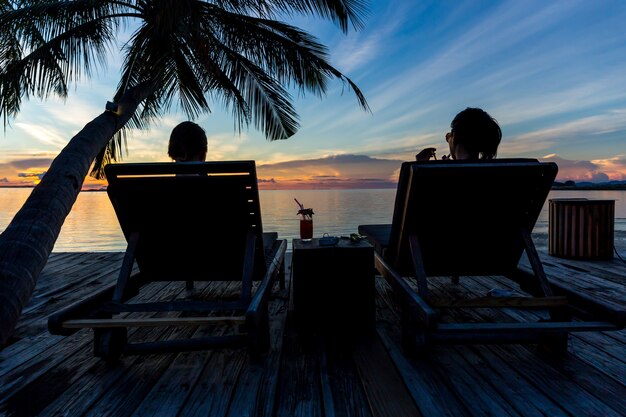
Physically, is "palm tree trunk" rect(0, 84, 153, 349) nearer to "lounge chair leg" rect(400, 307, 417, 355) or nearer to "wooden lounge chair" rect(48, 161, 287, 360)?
"wooden lounge chair" rect(48, 161, 287, 360)

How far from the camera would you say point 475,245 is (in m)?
2.26

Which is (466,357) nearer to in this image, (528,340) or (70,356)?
(528,340)

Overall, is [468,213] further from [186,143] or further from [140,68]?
[140,68]

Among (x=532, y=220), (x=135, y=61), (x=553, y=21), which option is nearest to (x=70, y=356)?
(x=532, y=220)

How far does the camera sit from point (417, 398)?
4.95 ft

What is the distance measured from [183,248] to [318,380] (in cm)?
121

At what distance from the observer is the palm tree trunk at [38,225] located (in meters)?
1.67

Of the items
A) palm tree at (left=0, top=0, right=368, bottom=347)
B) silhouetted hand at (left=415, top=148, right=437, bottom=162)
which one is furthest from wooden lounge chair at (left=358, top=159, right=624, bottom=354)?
palm tree at (left=0, top=0, right=368, bottom=347)

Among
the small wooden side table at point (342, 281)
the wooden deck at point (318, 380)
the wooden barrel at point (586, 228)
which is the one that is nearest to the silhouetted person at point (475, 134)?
the small wooden side table at point (342, 281)

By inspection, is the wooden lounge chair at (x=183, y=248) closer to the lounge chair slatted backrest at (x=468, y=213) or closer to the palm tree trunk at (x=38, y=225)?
the palm tree trunk at (x=38, y=225)

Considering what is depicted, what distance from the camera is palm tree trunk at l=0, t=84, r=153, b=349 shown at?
1.67 m

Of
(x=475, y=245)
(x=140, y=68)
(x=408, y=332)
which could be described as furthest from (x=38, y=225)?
(x=140, y=68)

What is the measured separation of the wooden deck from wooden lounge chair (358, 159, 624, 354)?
16cm

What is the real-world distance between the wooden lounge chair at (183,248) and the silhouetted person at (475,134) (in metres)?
1.49
